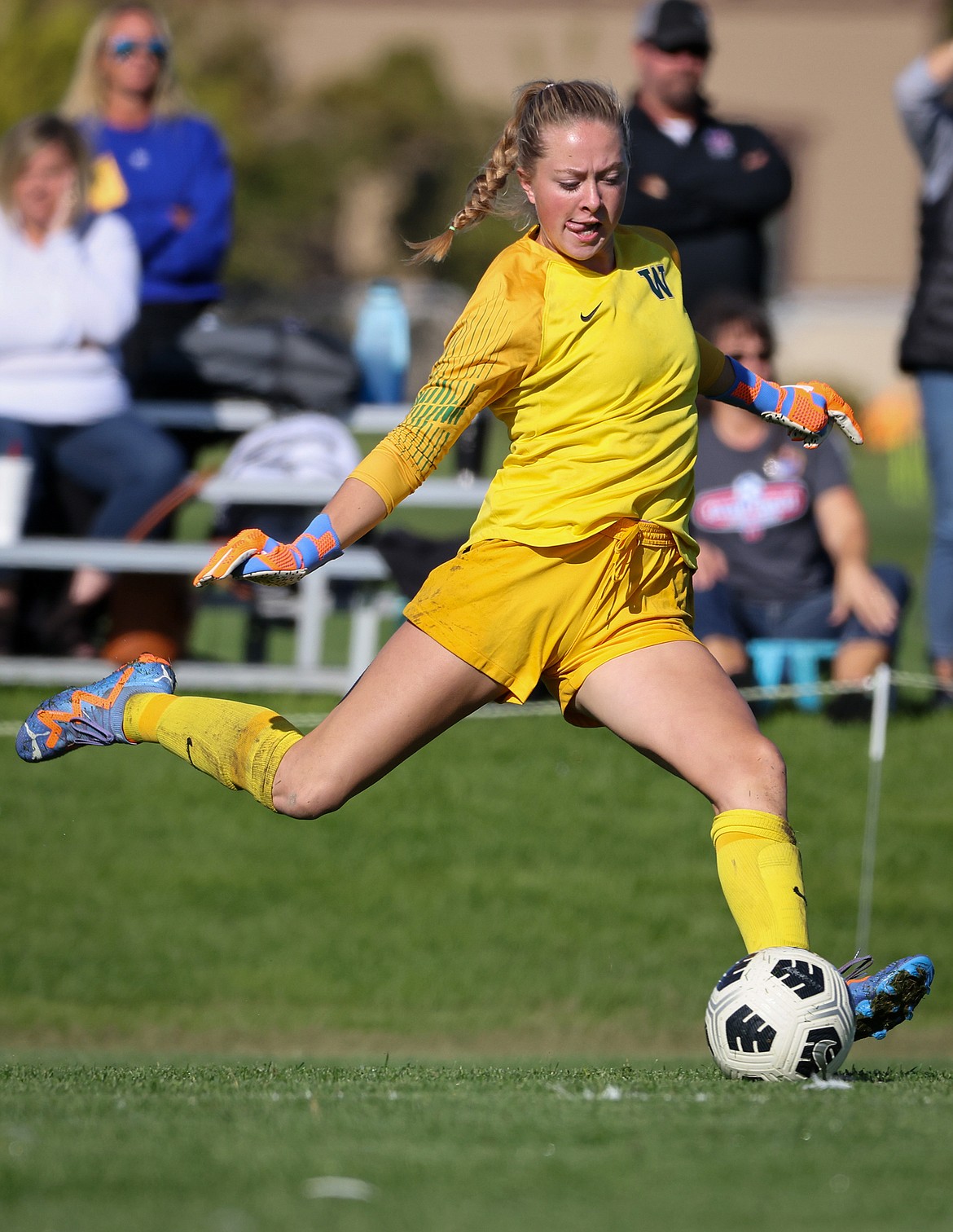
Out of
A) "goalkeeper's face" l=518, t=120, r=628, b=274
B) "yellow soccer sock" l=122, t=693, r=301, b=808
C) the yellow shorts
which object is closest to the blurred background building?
"yellow soccer sock" l=122, t=693, r=301, b=808

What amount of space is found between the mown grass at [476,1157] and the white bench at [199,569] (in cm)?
434

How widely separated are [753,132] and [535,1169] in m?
6.45

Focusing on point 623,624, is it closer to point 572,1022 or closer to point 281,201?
point 572,1022

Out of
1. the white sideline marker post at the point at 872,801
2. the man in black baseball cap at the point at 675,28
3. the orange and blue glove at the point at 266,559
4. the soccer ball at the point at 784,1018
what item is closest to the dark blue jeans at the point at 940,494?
the white sideline marker post at the point at 872,801

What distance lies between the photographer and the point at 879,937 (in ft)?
25.9

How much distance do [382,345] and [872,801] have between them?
11.2 feet

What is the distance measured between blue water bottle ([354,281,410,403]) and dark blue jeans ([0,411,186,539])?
1.43m

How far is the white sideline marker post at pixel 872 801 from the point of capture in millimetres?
7676

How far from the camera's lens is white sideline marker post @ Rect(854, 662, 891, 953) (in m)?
7.68

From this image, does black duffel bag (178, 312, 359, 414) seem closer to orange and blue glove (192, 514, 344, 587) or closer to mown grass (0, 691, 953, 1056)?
mown grass (0, 691, 953, 1056)

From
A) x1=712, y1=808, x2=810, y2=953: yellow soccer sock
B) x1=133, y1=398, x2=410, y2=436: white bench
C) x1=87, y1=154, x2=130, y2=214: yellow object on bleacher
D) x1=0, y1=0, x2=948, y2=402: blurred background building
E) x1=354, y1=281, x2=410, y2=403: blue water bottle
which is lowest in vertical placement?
x1=712, y1=808, x2=810, y2=953: yellow soccer sock

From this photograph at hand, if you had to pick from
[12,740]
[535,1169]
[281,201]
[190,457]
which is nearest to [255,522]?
[190,457]

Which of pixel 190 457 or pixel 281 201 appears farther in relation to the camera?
pixel 281 201

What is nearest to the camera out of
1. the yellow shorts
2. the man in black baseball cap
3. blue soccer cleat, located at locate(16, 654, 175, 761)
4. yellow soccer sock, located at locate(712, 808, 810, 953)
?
yellow soccer sock, located at locate(712, 808, 810, 953)
